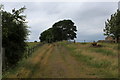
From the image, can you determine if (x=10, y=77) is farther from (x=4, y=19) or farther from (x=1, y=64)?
(x=4, y=19)

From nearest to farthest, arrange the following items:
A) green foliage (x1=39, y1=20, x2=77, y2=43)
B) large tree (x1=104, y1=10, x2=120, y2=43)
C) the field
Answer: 1. the field
2. large tree (x1=104, y1=10, x2=120, y2=43)
3. green foliage (x1=39, y1=20, x2=77, y2=43)

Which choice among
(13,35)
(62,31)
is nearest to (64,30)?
(62,31)

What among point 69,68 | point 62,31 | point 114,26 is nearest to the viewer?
point 69,68

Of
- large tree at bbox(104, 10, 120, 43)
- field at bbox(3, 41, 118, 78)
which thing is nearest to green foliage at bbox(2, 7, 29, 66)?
field at bbox(3, 41, 118, 78)

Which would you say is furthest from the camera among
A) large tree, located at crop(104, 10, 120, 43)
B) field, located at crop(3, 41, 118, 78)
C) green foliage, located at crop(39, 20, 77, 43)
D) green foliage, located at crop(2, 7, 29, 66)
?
green foliage, located at crop(39, 20, 77, 43)

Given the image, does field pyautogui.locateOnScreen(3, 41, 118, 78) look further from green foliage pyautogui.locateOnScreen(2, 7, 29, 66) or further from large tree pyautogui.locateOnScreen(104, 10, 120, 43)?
large tree pyautogui.locateOnScreen(104, 10, 120, 43)

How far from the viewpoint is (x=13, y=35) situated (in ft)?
59.4

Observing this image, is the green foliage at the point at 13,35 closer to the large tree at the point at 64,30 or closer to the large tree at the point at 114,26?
the large tree at the point at 114,26

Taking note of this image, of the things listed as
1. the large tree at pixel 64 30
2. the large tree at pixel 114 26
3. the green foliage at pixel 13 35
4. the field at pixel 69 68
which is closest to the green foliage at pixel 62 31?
the large tree at pixel 64 30

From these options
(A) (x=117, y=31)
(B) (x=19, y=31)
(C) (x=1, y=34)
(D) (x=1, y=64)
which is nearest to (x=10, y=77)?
(D) (x=1, y=64)

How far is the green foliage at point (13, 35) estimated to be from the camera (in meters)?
17.2

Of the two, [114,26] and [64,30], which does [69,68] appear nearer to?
[114,26]

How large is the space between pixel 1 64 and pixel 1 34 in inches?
95.7

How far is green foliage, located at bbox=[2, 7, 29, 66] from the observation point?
17.2 metres
